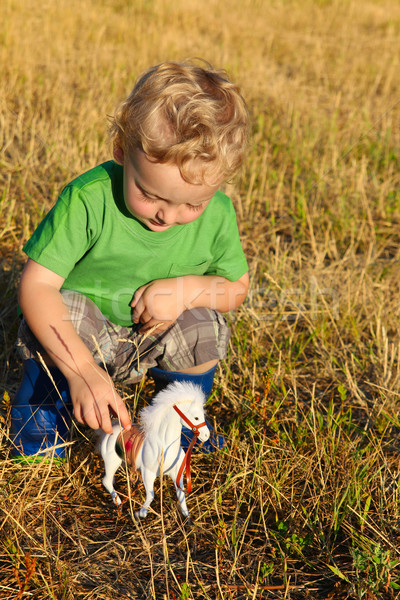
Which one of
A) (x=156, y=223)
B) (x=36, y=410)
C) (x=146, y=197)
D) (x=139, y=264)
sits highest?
(x=146, y=197)

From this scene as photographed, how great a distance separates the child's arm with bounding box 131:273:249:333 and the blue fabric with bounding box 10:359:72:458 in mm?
385

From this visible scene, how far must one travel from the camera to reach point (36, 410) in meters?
2.03

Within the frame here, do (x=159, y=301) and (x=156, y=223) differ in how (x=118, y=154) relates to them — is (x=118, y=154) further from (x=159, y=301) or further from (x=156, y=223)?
(x=159, y=301)

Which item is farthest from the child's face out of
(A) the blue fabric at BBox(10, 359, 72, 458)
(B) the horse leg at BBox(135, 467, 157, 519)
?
(B) the horse leg at BBox(135, 467, 157, 519)

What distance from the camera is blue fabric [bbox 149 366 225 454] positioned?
2113 millimetres

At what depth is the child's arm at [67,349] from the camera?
174 centimetres

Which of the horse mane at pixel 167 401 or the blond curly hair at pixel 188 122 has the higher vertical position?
the blond curly hair at pixel 188 122

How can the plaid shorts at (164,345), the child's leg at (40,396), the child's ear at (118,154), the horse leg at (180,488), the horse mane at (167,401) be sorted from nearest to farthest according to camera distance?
1. the horse mane at (167,401)
2. the horse leg at (180,488)
3. the child's ear at (118,154)
4. the child's leg at (40,396)
5. the plaid shorts at (164,345)

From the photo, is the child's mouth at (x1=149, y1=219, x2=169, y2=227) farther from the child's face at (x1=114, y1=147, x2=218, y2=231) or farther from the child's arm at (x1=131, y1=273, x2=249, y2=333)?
the child's arm at (x1=131, y1=273, x2=249, y2=333)

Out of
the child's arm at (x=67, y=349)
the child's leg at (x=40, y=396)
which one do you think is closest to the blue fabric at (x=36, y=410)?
the child's leg at (x=40, y=396)

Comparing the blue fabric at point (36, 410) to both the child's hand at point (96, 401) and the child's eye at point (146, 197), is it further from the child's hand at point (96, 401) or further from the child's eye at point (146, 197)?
the child's eye at point (146, 197)

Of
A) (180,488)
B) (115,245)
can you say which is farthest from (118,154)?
(180,488)

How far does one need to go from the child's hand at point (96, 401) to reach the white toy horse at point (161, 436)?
0.16ft

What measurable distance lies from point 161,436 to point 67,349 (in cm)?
42
